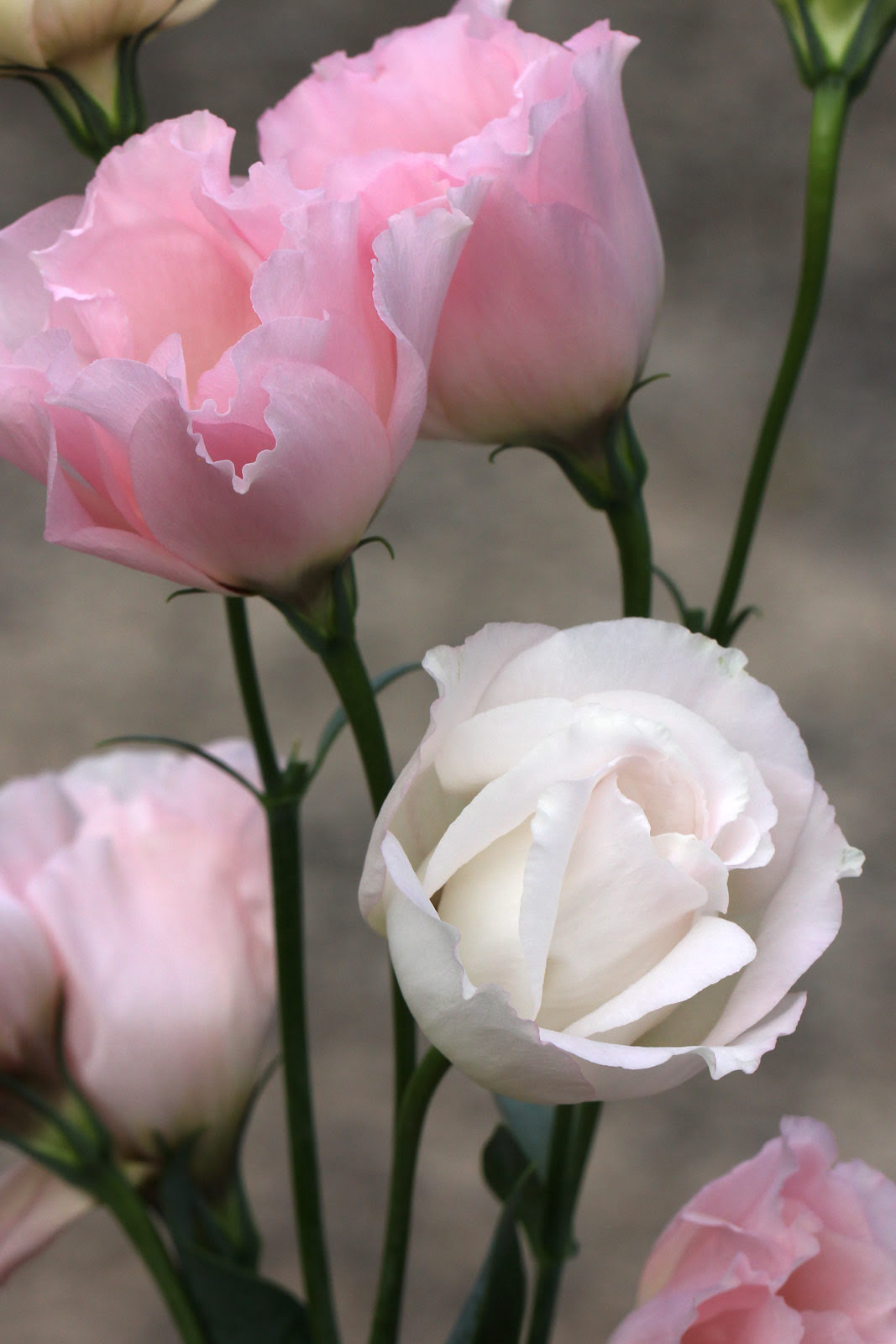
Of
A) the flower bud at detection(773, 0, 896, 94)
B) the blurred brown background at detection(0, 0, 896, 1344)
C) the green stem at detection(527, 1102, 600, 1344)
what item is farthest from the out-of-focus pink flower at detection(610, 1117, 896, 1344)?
the blurred brown background at detection(0, 0, 896, 1344)

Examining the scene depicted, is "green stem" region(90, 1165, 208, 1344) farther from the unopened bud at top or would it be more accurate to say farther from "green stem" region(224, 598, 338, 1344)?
the unopened bud at top

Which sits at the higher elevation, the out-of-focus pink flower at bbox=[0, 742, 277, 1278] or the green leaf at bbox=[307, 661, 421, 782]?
the green leaf at bbox=[307, 661, 421, 782]

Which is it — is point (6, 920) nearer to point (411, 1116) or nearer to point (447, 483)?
point (411, 1116)

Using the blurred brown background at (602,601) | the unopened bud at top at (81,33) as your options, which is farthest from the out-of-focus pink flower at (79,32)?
the blurred brown background at (602,601)

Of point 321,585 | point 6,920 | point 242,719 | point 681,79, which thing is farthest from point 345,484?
point 681,79

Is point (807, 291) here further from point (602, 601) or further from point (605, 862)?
point (602, 601)

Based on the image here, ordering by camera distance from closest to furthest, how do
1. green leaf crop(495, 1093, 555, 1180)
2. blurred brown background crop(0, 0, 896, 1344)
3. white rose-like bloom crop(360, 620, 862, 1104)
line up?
white rose-like bloom crop(360, 620, 862, 1104), green leaf crop(495, 1093, 555, 1180), blurred brown background crop(0, 0, 896, 1344)

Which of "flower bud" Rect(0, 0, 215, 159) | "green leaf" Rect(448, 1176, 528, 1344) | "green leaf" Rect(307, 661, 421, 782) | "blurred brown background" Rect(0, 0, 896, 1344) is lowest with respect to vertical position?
"blurred brown background" Rect(0, 0, 896, 1344)
